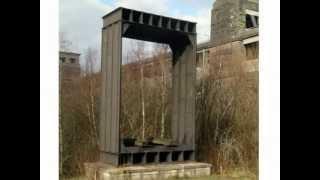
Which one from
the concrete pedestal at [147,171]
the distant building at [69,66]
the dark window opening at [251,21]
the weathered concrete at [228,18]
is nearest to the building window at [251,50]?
the weathered concrete at [228,18]

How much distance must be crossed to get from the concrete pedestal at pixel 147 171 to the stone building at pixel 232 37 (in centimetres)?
192

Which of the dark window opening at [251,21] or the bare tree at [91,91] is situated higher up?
the dark window opening at [251,21]

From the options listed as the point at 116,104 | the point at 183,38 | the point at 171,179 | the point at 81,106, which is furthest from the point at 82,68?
the point at 171,179

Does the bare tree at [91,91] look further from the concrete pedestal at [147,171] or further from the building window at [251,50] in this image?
the building window at [251,50]

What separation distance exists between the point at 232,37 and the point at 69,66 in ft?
9.83

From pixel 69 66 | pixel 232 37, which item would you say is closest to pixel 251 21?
pixel 232 37

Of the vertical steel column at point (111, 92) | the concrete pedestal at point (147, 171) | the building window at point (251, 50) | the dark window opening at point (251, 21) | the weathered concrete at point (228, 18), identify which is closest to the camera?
the concrete pedestal at point (147, 171)

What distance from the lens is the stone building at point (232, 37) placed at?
648 centimetres

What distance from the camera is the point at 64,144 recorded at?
17.5 ft

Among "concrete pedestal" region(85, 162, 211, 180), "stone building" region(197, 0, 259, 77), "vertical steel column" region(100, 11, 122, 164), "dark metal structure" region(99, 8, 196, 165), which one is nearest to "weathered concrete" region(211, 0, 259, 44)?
"stone building" region(197, 0, 259, 77)
